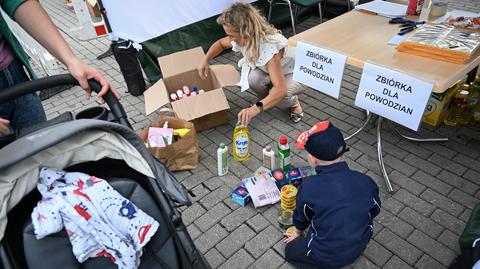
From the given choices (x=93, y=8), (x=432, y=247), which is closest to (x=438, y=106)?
(x=432, y=247)

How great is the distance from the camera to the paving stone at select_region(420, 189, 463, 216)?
2.56 meters

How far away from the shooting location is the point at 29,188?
4.06 feet

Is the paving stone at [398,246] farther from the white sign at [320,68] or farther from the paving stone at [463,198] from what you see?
the white sign at [320,68]

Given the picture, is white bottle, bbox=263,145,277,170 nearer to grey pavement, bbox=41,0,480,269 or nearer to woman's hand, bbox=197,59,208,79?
grey pavement, bbox=41,0,480,269

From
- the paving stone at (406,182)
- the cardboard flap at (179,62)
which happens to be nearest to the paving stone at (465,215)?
the paving stone at (406,182)

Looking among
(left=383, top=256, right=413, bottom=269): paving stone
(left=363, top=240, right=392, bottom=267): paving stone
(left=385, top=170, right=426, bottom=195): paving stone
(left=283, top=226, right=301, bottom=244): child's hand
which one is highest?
(left=283, top=226, right=301, bottom=244): child's hand

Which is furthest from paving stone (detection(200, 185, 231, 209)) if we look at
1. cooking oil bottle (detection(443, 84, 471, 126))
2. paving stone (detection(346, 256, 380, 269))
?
cooking oil bottle (detection(443, 84, 471, 126))

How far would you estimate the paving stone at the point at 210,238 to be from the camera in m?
2.42

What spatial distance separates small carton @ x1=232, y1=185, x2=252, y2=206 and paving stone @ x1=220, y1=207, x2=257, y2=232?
5cm

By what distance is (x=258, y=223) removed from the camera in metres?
2.55

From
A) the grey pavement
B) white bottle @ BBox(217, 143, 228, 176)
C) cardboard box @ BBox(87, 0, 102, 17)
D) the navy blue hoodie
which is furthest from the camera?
cardboard box @ BBox(87, 0, 102, 17)

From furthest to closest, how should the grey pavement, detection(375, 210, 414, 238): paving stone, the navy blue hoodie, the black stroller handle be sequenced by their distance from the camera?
detection(375, 210, 414, 238): paving stone → the grey pavement → the navy blue hoodie → the black stroller handle

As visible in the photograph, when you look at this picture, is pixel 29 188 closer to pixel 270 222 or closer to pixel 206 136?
pixel 270 222

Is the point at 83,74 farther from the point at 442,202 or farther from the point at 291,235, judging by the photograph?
the point at 442,202
